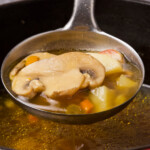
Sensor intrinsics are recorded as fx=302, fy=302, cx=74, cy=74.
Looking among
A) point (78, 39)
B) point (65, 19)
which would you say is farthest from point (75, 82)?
point (65, 19)

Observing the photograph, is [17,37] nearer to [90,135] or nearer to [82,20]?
[82,20]

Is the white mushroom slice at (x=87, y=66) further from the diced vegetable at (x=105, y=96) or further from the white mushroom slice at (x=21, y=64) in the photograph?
the white mushroom slice at (x=21, y=64)

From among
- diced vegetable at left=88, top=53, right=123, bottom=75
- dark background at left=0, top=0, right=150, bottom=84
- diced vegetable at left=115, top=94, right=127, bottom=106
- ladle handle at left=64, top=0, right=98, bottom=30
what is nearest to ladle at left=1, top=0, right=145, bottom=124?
ladle handle at left=64, top=0, right=98, bottom=30

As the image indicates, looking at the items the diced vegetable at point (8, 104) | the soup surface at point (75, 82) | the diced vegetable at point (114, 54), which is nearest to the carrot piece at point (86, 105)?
the soup surface at point (75, 82)

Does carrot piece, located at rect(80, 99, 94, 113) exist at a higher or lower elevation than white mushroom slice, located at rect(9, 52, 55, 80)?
lower

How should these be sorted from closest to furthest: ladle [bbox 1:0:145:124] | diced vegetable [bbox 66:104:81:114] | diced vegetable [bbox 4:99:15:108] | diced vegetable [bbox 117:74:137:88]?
diced vegetable [bbox 66:104:81:114], diced vegetable [bbox 117:74:137:88], ladle [bbox 1:0:145:124], diced vegetable [bbox 4:99:15:108]

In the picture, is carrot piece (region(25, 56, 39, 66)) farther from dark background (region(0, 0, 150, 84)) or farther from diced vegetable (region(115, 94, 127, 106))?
dark background (region(0, 0, 150, 84))

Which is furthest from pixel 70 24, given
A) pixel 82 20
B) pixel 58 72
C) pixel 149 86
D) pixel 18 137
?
pixel 149 86
